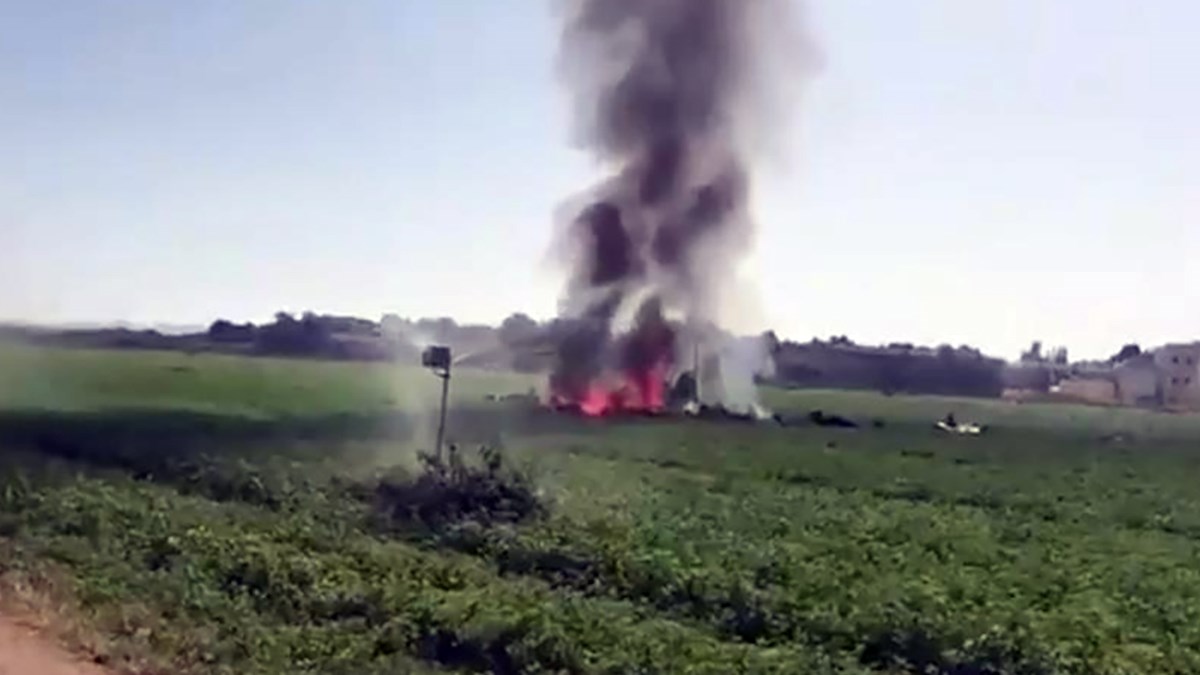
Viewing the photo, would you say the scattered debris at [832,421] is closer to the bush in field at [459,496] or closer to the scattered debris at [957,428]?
the scattered debris at [957,428]

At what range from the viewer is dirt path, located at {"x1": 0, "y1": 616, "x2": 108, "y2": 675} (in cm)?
1125

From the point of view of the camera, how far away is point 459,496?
20328 mm

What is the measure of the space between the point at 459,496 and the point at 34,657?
9044 millimetres

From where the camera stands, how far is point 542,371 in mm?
50969

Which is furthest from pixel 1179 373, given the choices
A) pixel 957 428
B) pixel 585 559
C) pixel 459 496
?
pixel 585 559

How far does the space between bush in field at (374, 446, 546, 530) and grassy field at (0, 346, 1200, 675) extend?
0.20m

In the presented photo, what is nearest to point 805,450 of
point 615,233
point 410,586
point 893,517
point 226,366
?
point 615,233

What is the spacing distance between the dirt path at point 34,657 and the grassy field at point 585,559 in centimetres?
30

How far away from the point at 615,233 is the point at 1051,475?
48.1 ft

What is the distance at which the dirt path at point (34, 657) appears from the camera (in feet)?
36.9

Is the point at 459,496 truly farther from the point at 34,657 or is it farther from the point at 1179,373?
the point at 1179,373

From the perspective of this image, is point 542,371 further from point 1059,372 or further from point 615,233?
point 1059,372

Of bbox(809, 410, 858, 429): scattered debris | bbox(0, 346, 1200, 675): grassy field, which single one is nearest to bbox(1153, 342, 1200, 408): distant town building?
bbox(809, 410, 858, 429): scattered debris

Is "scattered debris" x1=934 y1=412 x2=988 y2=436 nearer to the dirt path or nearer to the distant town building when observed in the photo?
the dirt path
